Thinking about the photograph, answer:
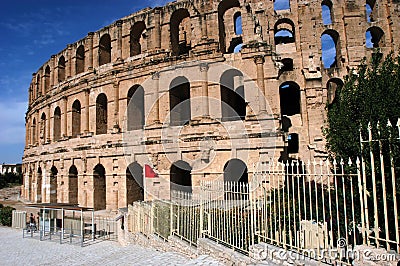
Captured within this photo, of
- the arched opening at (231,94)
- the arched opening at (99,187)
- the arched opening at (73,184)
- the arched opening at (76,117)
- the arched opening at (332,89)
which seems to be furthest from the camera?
the arched opening at (76,117)

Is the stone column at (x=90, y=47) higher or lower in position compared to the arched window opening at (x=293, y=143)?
higher

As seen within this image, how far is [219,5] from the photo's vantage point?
16766mm

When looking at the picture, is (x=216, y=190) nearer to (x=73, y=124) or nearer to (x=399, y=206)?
(x=399, y=206)

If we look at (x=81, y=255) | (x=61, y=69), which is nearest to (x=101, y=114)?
(x=61, y=69)

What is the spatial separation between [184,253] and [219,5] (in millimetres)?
13577

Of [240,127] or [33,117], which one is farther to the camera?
[33,117]

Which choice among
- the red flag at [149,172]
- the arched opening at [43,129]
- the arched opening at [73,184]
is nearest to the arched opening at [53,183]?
the arched opening at [73,184]

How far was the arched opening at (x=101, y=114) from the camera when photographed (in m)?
20.0

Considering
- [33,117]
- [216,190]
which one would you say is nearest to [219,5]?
[216,190]

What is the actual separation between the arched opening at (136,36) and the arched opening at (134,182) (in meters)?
7.27

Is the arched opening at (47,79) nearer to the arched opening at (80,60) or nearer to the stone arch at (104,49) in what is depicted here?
the arched opening at (80,60)

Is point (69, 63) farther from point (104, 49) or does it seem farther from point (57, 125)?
point (57, 125)

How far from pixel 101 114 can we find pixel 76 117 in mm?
2790

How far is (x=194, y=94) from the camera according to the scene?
16125mm
